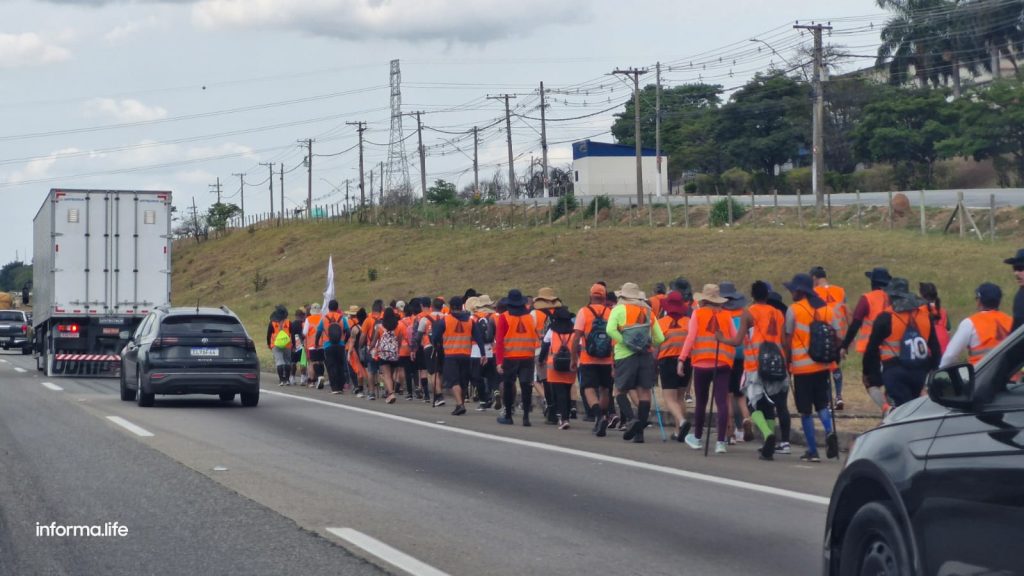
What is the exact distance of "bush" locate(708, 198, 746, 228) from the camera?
60.0 metres

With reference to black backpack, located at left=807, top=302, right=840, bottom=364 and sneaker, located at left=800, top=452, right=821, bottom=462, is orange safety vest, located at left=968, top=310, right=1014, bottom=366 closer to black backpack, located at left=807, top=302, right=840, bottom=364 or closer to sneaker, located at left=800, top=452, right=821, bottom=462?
black backpack, located at left=807, top=302, right=840, bottom=364

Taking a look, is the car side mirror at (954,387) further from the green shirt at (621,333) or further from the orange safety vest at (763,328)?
the green shirt at (621,333)

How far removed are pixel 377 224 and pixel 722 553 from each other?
77.9 m

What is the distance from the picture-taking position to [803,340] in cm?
1330

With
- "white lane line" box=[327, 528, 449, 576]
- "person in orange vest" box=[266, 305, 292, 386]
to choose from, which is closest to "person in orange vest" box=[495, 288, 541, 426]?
"white lane line" box=[327, 528, 449, 576]

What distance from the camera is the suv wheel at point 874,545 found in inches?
207

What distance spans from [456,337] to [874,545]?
A: 14.0m

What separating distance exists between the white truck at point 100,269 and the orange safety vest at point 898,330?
2090 centimetres

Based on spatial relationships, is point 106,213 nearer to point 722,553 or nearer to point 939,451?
point 722,553

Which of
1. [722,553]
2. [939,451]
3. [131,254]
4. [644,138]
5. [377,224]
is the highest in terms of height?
[644,138]

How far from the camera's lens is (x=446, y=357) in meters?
19.5

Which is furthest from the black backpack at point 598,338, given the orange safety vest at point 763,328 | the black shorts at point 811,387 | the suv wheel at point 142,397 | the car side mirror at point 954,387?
the car side mirror at point 954,387

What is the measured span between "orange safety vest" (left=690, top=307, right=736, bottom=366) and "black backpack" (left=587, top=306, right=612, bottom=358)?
6.44ft

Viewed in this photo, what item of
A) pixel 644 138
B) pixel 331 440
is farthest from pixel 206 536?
pixel 644 138
